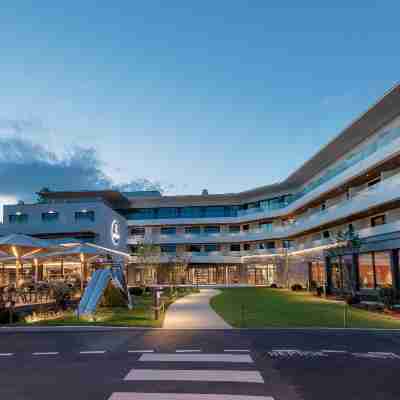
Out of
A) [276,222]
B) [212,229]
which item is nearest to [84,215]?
[212,229]

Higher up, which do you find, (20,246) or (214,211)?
(214,211)

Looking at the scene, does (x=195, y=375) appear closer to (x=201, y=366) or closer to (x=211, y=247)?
(x=201, y=366)

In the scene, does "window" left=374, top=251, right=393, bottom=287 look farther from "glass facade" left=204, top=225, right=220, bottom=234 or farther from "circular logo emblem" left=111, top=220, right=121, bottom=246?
"glass facade" left=204, top=225, right=220, bottom=234

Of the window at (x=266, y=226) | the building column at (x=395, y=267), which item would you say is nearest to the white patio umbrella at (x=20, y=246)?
the building column at (x=395, y=267)

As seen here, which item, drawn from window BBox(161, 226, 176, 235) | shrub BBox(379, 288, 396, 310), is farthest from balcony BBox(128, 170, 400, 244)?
shrub BBox(379, 288, 396, 310)

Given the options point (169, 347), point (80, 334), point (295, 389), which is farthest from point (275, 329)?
point (295, 389)

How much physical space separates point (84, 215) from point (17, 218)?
27.7 feet

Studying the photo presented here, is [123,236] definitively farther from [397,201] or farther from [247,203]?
[397,201]

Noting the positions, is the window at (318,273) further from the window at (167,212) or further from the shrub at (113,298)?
the shrub at (113,298)

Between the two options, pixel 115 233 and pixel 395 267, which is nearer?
pixel 395 267

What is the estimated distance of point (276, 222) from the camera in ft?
214

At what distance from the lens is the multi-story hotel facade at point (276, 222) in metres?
33.2

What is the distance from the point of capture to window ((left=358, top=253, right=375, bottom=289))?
113 ft

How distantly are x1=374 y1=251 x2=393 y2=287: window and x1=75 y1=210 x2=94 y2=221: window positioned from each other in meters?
34.5
